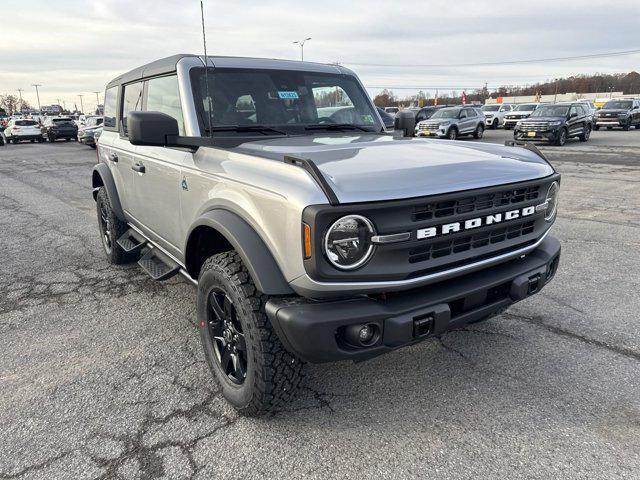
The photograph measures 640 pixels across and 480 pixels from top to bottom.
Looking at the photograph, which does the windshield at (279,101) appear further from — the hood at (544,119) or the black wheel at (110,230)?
the hood at (544,119)

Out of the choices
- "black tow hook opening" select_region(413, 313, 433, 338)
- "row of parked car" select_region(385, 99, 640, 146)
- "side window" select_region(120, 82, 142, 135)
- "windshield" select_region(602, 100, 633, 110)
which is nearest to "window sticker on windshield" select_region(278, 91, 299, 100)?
"side window" select_region(120, 82, 142, 135)

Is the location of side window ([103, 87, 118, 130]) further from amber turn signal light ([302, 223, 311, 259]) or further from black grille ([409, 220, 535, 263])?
black grille ([409, 220, 535, 263])

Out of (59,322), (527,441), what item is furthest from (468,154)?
(59,322)

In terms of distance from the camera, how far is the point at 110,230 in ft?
16.6

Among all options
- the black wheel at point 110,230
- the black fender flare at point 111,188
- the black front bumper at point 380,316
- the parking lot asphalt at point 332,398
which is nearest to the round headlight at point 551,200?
the black front bumper at point 380,316

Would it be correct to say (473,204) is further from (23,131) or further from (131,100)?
(23,131)

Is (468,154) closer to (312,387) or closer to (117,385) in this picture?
(312,387)

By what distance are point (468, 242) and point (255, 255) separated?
1.09 m

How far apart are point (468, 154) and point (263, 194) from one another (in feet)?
4.09

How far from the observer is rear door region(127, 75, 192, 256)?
10.8 ft

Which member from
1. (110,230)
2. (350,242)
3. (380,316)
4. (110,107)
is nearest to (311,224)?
(350,242)

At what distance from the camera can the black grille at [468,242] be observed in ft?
7.56

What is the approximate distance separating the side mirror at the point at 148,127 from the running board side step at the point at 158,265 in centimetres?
105

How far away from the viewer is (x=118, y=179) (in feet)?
15.4
